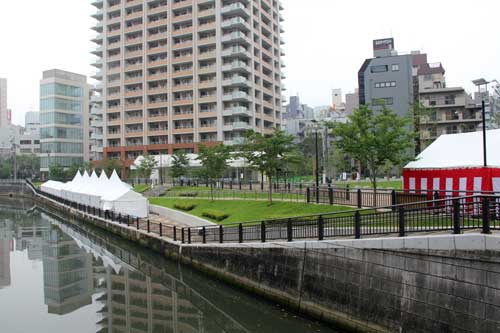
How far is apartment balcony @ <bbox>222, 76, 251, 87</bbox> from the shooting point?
68938 millimetres

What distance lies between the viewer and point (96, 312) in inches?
615

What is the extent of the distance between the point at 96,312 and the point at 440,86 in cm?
6662

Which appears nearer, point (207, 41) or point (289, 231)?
point (289, 231)

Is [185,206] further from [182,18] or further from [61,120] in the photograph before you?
[61,120]

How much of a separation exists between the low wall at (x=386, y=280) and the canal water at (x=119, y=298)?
74 cm

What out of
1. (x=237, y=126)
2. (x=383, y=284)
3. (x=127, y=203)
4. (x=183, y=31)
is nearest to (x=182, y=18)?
(x=183, y=31)

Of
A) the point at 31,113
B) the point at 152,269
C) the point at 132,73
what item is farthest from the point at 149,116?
the point at 31,113

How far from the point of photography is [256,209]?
27.4 metres

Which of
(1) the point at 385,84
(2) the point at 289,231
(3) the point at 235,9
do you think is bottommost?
(2) the point at 289,231

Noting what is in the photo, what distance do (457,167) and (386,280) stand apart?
30.8 feet

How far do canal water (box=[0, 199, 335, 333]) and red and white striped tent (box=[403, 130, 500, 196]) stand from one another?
26.0 ft

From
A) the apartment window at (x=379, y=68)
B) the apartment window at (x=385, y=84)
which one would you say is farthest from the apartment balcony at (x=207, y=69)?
the apartment window at (x=385, y=84)

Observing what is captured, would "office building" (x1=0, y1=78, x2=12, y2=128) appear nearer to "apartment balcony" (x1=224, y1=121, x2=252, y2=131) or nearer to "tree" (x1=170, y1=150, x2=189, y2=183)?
"apartment balcony" (x1=224, y1=121, x2=252, y2=131)

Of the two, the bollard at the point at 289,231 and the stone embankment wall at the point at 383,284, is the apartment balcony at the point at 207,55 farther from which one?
the bollard at the point at 289,231
